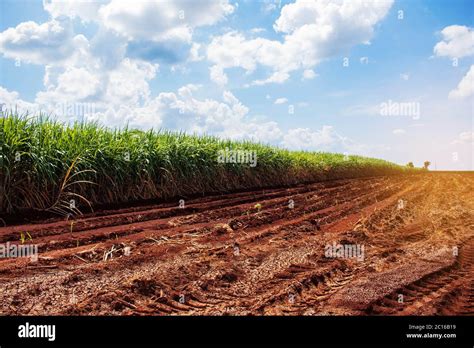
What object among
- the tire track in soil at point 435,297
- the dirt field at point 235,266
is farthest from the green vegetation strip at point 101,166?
the tire track in soil at point 435,297

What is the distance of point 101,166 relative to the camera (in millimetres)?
7449

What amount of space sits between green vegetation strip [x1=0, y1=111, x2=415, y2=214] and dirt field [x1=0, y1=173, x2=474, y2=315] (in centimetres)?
84

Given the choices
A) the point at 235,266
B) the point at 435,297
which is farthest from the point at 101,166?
the point at 435,297

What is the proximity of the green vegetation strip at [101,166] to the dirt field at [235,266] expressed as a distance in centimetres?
84

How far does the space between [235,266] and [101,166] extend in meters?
4.30

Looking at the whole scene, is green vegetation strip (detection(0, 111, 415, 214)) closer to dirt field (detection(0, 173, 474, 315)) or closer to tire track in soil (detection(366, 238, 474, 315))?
dirt field (detection(0, 173, 474, 315))

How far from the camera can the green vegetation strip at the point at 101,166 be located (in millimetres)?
6352

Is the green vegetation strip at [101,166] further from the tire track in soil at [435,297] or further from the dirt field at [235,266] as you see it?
the tire track in soil at [435,297]

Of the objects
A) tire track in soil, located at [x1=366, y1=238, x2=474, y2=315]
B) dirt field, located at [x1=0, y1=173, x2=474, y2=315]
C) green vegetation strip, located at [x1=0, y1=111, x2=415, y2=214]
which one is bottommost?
tire track in soil, located at [x1=366, y1=238, x2=474, y2=315]

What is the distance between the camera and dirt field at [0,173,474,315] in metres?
3.16

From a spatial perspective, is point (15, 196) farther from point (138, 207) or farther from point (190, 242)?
point (190, 242)

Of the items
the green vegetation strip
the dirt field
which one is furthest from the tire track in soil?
the green vegetation strip
